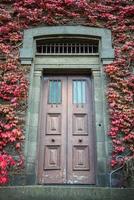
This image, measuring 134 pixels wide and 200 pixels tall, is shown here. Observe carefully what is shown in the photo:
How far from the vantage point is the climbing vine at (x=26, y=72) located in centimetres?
679

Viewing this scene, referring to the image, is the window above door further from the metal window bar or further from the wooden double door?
the wooden double door

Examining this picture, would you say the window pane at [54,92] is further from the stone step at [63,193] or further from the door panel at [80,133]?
the stone step at [63,193]

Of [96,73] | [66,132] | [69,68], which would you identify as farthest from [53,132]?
[96,73]

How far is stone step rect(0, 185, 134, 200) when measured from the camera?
17.4ft

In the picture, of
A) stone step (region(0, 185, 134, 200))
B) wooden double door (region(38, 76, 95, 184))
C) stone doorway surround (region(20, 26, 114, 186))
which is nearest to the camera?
stone step (region(0, 185, 134, 200))

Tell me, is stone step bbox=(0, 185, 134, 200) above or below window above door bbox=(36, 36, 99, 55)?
below

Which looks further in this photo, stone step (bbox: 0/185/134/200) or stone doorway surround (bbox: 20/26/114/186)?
stone doorway surround (bbox: 20/26/114/186)

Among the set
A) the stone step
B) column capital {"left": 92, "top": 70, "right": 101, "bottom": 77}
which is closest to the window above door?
column capital {"left": 92, "top": 70, "right": 101, "bottom": 77}

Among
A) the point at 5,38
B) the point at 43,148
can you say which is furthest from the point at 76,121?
the point at 5,38

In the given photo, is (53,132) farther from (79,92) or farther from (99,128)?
(79,92)

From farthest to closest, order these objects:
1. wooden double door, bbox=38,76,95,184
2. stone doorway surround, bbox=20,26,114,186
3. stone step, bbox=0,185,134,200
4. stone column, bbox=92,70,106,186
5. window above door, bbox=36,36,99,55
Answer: window above door, bbox=36,36,99,55 < wooden double door, bbox=38,76,95,184 < stone doorway surround, bbox=20,26,114,186 < stone column, bbox=92,70,106,186 < stone step, bbox=0,185,134,200

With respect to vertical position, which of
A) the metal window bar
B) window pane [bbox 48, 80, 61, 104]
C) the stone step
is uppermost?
the metal window bar

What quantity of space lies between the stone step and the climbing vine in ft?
1.35

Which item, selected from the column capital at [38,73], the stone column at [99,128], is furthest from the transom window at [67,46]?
the stone column at [99,128]
